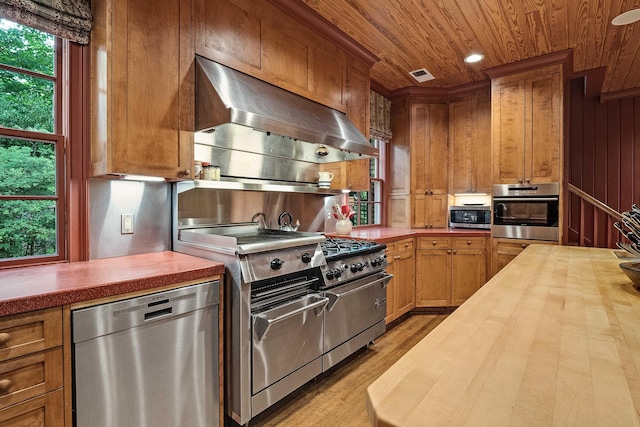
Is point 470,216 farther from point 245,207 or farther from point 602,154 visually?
point 245,207

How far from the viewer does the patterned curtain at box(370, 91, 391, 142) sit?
4.12 metres

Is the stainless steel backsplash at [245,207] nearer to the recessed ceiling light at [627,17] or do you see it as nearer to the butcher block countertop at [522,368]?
the butcher block countertop at [522,368]

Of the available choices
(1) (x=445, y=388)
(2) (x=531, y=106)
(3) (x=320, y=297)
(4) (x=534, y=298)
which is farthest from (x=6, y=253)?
(2) (x=531, y=106)

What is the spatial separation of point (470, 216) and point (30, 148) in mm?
4252

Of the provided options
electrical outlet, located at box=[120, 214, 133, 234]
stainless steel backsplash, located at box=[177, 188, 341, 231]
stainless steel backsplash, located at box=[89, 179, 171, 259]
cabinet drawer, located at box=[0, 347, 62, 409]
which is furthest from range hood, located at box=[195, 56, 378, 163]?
cabinet drawer, located at box=[0, 347, 62, 409]

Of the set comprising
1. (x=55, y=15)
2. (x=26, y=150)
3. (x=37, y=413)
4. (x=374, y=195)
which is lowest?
(x=37, y=413)

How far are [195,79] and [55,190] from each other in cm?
103

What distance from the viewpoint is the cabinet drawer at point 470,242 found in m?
3.78

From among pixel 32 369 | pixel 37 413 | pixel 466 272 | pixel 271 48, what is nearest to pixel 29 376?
pixel 32 369

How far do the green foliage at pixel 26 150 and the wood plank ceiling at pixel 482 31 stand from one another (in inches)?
73.2

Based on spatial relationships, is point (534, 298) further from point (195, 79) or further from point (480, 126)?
point (480, 126)

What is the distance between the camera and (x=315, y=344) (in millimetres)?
2268

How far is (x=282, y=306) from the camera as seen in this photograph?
1.99 m

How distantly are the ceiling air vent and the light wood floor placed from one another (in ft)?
9.70
